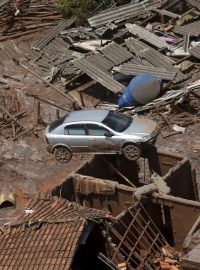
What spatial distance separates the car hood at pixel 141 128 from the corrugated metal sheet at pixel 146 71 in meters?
6.60

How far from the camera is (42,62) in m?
35.1

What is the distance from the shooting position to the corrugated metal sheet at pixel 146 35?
33750 mm

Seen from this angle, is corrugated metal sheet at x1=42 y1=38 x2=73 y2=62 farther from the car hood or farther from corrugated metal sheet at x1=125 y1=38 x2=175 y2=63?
the car hood

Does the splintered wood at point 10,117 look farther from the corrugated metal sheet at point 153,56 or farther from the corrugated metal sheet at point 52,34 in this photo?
the corrugated metal sheet at point 153,56

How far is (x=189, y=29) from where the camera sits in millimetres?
34594

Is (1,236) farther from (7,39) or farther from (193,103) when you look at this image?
(7,39)

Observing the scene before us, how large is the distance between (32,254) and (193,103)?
1408cm


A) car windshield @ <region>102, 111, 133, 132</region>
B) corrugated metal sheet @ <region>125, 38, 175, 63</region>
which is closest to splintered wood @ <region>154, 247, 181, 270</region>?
car windshield @ <region>102, 111, 133, 132</region>

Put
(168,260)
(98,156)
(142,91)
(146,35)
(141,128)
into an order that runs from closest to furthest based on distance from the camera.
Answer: (168,260), (98,156), (141,128), (142,91), (146,35)

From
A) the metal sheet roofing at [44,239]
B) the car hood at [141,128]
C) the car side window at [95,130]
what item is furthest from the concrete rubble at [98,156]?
the car side window at [95,130]

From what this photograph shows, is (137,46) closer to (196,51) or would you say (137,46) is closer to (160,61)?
(160,61)

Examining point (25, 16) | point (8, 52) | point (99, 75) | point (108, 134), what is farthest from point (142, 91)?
point (25, 16)

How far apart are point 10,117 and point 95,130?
6080 millimetres

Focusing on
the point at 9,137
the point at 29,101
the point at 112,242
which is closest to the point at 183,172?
the point at 112,242
